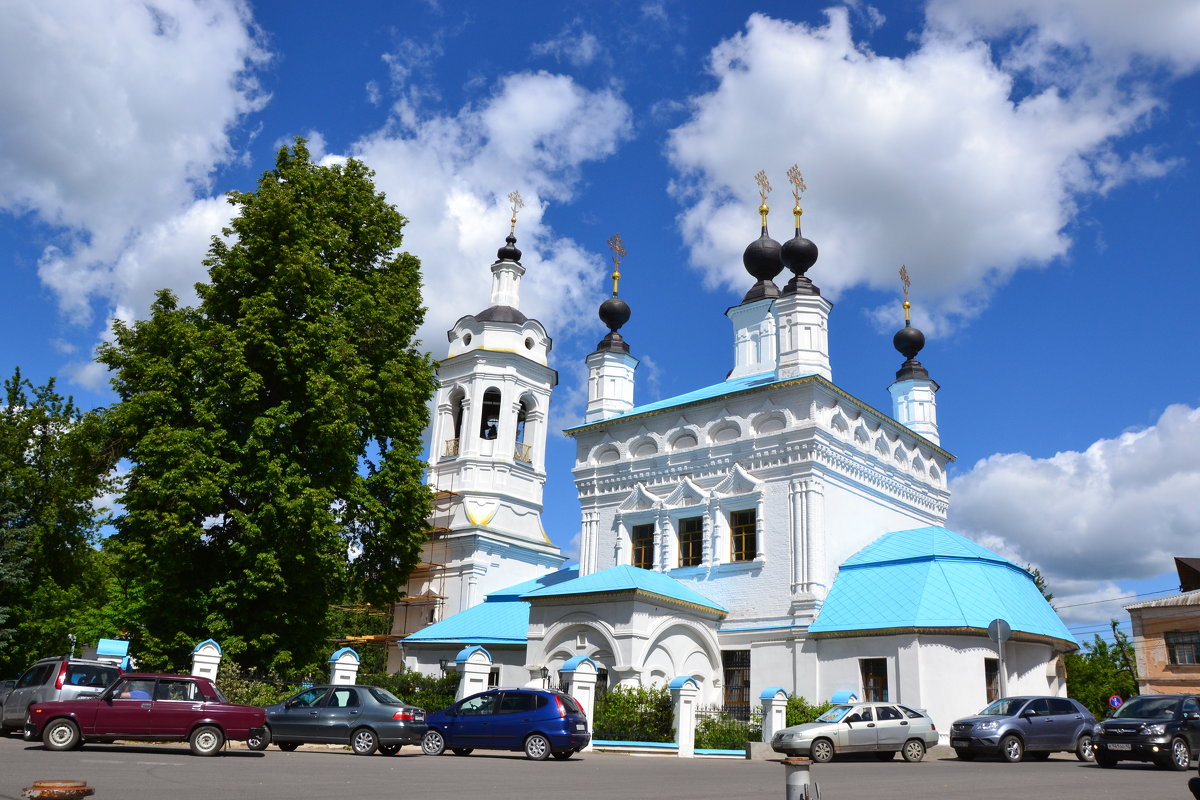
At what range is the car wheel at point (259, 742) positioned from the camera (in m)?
15.0

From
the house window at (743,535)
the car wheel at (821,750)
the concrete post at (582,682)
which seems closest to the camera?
the car wheel at (821,750)

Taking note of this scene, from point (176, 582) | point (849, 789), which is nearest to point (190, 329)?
point (176, 582)

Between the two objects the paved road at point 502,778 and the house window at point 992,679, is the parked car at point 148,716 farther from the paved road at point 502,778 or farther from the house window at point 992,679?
the house window at point 992,679

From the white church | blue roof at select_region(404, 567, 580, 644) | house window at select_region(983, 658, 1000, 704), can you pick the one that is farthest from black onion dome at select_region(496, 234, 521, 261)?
house window at select_region(983, 658, 1000, 704)

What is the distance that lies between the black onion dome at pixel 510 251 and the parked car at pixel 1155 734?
27068 millimetres

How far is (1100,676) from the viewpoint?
46.8 meters

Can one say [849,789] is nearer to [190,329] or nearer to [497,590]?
[190,329]

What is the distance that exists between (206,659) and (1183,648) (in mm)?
39549

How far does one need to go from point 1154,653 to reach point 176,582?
39.7 meters

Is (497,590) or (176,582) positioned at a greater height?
(497,590)

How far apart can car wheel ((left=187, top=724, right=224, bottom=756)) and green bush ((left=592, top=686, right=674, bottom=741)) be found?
8844 millimetres

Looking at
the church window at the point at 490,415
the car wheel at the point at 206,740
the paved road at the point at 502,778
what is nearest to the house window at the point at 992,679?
the paved road at the point at 502,778

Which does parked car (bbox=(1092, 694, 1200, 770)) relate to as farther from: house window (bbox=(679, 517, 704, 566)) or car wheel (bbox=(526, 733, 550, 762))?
house window (bbox=(679, 517, 704, 566))

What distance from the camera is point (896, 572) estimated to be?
933 inches
